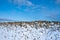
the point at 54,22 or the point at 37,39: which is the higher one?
the point at 54,22

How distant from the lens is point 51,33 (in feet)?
38.6

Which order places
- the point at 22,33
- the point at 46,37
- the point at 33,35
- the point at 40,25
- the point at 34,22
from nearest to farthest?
1. the point at 46,37
2. the point at 33,35
3. the point at 22,33
4. the point at 40,25
5. the point at 34,22

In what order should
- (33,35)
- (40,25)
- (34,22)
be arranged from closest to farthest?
(33,35)
(40,25)
(34,22)

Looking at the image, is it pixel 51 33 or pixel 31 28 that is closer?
pixel 51 33

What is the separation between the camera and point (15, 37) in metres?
12.3

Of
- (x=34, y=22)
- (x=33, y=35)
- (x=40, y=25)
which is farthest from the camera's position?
(x=34, y=22)

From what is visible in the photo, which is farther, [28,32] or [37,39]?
[28,32]

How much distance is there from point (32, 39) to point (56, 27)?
2.29m

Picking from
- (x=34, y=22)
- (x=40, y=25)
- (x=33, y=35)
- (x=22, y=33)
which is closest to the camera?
(x=33, y=35)

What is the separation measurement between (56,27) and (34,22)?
2722 millimetres

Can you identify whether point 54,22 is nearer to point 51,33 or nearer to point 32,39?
point 51,33

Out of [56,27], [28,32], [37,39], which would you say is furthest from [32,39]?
[56,27]

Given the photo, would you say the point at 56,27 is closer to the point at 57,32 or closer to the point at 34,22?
the point at 57,32

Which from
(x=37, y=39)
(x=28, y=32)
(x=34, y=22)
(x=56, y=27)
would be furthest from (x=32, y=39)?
(x=34, y=22)
